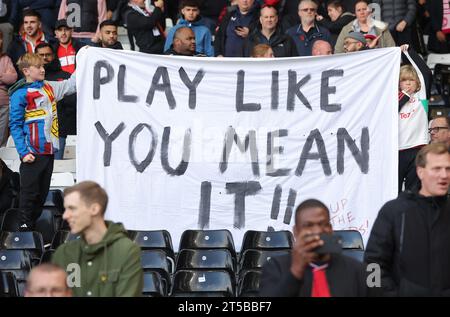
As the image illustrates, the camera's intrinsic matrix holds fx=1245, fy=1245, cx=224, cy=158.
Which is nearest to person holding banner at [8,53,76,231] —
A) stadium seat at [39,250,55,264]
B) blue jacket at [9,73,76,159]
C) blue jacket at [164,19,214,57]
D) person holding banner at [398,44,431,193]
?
blue jacket at [9,73,76,159]

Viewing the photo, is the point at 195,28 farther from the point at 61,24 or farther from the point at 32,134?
the point at 32,134

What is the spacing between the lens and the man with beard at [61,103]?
1344cm

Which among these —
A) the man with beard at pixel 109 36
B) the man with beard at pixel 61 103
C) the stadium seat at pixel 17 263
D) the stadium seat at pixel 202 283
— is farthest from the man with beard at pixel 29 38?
the stadium seat at pixel 202 283

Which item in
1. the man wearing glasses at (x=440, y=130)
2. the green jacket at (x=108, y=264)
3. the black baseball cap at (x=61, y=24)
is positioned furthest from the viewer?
the black baseball cap at (x=61, y=24)

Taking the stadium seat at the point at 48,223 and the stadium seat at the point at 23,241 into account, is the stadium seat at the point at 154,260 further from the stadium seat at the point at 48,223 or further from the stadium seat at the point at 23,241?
the stadium seat at the point at 48,223

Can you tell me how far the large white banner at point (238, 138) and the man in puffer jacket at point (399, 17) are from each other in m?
3.64

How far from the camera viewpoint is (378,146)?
11.7 m

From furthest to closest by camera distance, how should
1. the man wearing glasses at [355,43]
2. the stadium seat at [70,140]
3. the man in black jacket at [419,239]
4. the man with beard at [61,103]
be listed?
the stadium seat at [70,140], the man with beard at [61,103], the man wearing glasses at [355,43], the man in black jacket at [419,239]

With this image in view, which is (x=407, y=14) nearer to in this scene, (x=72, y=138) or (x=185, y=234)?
(x=72, y=138)

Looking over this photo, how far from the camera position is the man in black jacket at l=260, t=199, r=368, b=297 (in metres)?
→ 6.67

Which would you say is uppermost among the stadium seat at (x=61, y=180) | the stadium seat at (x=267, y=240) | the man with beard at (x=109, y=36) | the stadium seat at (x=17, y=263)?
the man with beard at (x=109, y=36)

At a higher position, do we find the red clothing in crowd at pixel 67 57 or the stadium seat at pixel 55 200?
the red clothing in crowd at pixel 67 57

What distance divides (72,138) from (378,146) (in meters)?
4.07

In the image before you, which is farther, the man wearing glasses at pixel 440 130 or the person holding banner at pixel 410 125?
the person holding banner at pixel 410 125
